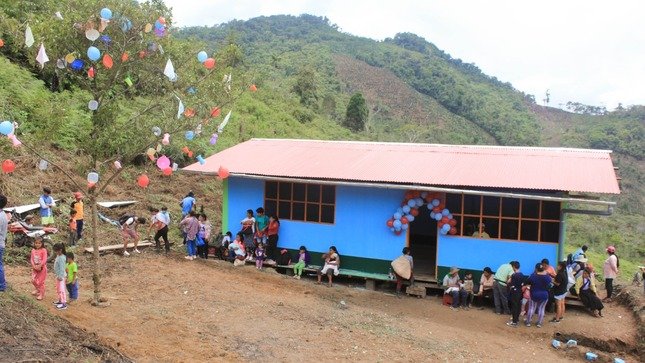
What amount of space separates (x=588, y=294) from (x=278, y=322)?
6320mm

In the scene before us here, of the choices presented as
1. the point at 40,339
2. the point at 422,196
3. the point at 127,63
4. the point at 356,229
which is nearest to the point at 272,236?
the point at 356,229

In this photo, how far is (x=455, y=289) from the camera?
447 inches

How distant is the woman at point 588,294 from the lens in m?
Answer: 11.2

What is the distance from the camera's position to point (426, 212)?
15398mm

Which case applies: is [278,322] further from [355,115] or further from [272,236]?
[355,115]

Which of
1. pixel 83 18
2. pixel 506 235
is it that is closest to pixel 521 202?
pixel 506 235

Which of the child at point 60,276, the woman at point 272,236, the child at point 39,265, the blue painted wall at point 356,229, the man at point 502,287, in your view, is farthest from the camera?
the woman at point 272,236

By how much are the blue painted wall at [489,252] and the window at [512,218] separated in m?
0.20

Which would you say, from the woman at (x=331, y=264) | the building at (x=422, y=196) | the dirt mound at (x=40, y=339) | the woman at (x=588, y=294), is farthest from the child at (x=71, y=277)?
the woman at (x=588, y=294)

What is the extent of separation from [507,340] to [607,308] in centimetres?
391

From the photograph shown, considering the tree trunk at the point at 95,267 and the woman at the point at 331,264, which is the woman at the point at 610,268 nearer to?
the woman at the point at 331,264

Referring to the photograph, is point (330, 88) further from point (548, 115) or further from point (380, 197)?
point (380, 197)

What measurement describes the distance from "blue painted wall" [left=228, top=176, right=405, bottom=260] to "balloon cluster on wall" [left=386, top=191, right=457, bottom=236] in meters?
0.19

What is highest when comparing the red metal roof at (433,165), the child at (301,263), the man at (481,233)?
the red metal roof at (433,165)
